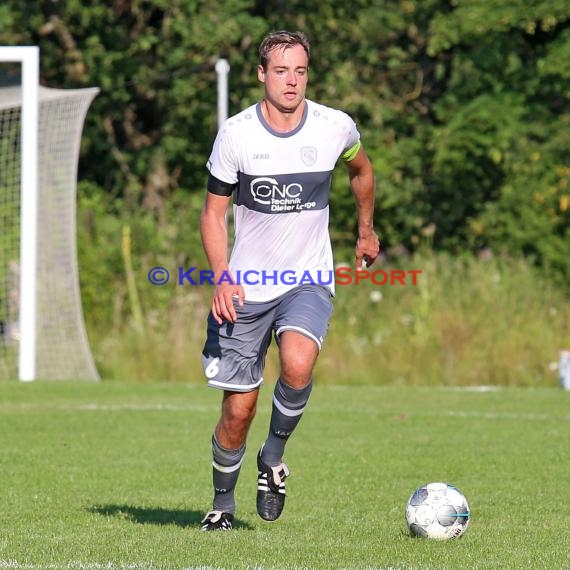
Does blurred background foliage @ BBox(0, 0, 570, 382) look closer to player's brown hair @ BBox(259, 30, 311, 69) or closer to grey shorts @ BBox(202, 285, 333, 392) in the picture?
grey shorts @ BBox(202, 285, 333, 392)

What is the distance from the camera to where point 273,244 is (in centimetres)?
682

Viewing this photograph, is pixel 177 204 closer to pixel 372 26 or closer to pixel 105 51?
pixel 105 51

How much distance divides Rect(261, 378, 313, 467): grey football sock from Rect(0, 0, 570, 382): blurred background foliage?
1523 centimetres

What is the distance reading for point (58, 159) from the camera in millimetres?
17734

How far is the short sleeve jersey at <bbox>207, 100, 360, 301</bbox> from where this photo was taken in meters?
6.73

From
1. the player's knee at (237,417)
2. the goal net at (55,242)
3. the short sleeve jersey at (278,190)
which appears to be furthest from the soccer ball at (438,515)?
the goal net at (55,242)

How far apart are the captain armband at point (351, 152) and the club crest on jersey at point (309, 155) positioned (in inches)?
11.5

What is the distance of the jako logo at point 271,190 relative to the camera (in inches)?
265

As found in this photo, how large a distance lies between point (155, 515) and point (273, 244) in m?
1.80

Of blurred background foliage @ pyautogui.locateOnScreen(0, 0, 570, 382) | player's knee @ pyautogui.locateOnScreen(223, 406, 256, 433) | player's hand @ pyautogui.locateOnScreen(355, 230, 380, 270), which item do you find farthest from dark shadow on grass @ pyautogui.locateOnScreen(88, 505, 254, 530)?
blurred background foliage @ pyautogui.locateOnScreen(0, 0, 570, 382)

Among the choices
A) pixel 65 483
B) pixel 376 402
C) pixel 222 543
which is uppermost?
pixel 222 543

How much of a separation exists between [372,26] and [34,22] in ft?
20.7

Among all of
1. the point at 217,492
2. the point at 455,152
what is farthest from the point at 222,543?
the point at 455,152
